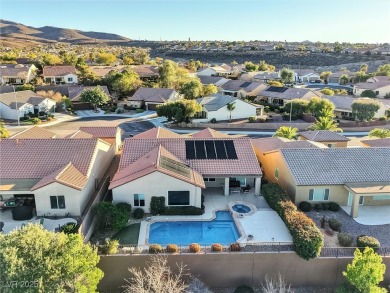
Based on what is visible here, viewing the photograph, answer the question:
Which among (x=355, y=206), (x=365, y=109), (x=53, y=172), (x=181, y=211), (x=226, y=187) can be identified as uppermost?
(x=53, y=172)

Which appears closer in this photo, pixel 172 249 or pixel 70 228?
pixel 172 249

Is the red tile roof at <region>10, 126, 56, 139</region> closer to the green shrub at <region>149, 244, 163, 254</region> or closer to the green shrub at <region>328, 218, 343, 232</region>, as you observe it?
the green shrub at <region>149, 244, 163, 254</region>

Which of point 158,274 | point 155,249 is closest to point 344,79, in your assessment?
point 155,249

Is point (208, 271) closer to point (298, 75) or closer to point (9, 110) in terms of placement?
point (9, 110)

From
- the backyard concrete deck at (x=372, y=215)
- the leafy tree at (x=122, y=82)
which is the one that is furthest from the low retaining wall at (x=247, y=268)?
the leafy tree at (x=122, y=82)

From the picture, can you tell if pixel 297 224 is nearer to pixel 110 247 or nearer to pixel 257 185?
pixel 257 185

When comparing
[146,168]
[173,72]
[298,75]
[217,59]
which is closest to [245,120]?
[173,72]
